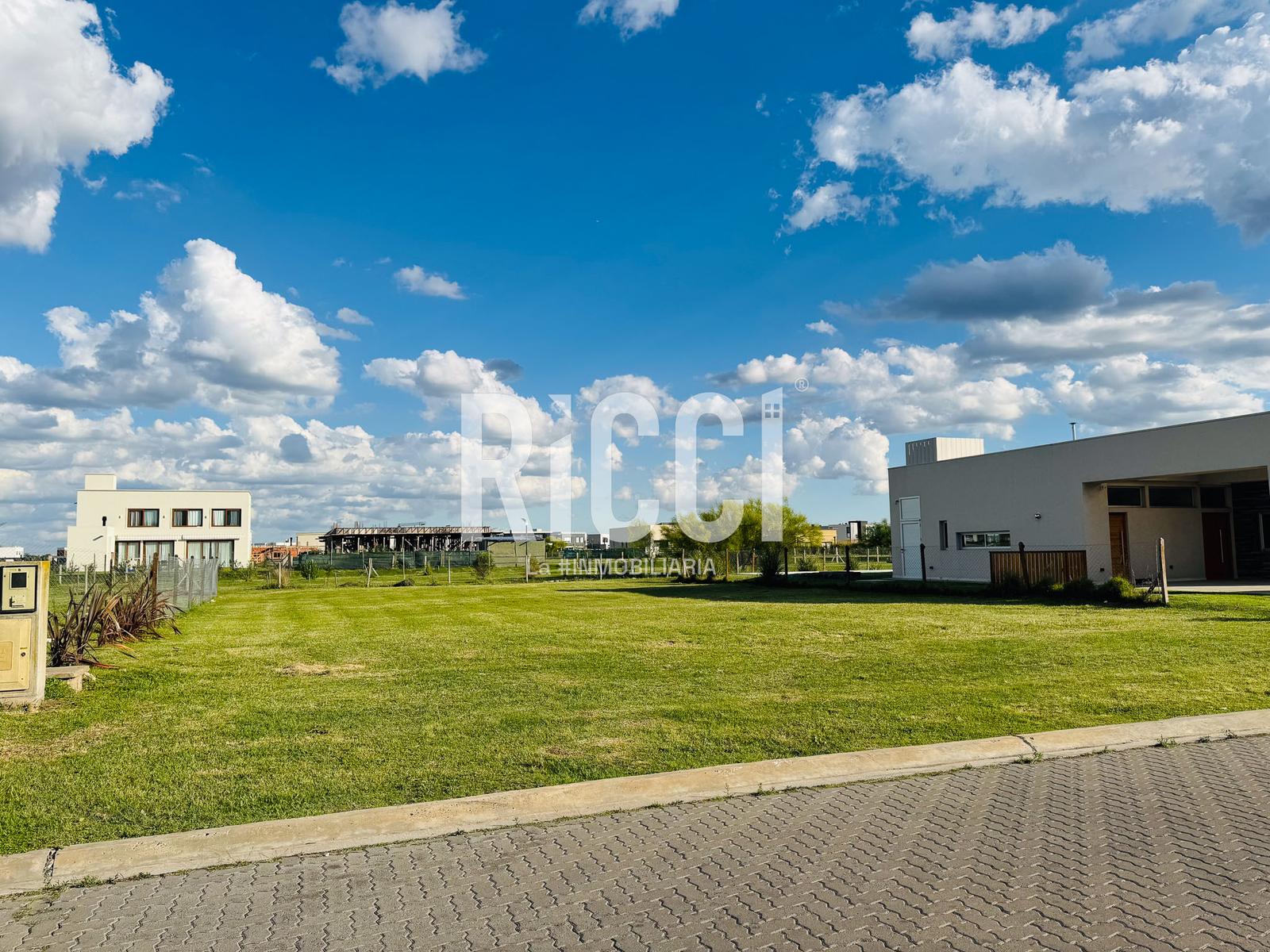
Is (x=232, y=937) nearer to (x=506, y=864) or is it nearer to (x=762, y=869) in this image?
(x=506, y=864)

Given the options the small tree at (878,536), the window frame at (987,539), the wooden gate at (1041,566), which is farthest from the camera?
the small tree at (878,536)

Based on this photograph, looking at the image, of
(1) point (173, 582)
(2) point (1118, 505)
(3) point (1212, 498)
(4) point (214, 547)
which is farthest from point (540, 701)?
(4) point (214, 547)

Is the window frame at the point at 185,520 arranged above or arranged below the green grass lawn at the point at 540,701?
above

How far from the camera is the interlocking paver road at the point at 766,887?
13.8 feet

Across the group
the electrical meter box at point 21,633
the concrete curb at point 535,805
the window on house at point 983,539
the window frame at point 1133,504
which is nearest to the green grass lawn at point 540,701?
the concrete curb at point 535,805

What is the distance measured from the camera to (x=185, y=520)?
7681cm

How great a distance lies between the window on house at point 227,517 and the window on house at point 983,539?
210 feet

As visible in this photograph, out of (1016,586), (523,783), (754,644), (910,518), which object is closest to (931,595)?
(1016,586)

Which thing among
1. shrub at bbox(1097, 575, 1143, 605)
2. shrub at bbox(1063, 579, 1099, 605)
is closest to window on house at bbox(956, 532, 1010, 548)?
shrub at bbox(1063, 579, 1099, 605)

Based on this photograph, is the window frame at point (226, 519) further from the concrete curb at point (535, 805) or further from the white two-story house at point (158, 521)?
the concrete curb at point (535, 805)

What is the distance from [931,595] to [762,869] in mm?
22972

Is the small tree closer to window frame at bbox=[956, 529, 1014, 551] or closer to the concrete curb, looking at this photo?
window frame at bbox=[956, 529, 1014, 551]

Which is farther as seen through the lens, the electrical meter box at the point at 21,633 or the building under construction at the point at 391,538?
the building under construction at the point at 391,538

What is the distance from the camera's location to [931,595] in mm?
26500
